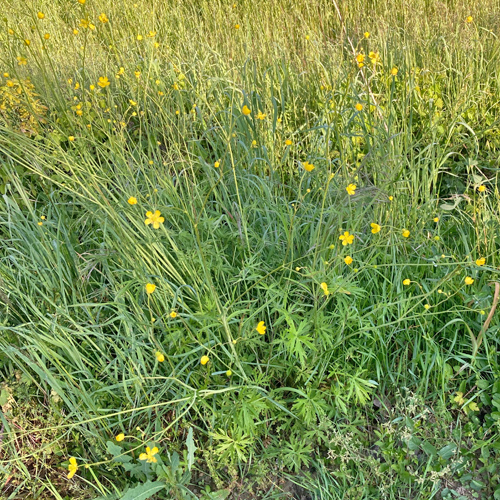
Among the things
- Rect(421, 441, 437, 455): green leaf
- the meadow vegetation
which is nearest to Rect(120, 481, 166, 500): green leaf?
the meadow vegetation

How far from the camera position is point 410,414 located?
148 centimetres

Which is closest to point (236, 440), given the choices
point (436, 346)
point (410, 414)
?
point (410, 414)

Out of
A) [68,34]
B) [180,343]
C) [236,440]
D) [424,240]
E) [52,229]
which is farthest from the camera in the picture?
[68,34]

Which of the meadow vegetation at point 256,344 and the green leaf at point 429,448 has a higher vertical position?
the meadow vegetation at point 256,344

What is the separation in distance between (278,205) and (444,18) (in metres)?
2.58

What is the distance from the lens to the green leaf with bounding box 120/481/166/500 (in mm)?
1222

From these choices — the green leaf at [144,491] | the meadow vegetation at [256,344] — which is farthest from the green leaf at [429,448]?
the green leaf at [144,491]

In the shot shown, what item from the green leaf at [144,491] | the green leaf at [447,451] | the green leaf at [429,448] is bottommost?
the green leaf at [447,451]

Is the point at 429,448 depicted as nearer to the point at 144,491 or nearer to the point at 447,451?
the point at 447,451

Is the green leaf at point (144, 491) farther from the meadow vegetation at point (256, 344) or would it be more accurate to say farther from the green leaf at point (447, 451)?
the green leaf at point (447, 451)

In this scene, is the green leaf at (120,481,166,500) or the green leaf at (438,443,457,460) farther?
the green leaf at (438,443,457,460)

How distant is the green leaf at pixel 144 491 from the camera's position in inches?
48.1

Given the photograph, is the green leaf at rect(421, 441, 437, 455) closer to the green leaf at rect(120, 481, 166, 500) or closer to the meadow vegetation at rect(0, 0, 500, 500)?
the meadow vegetation at rect(0, 0, 500, 500)

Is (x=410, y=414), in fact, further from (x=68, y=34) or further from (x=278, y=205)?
(x=68, y=34)
